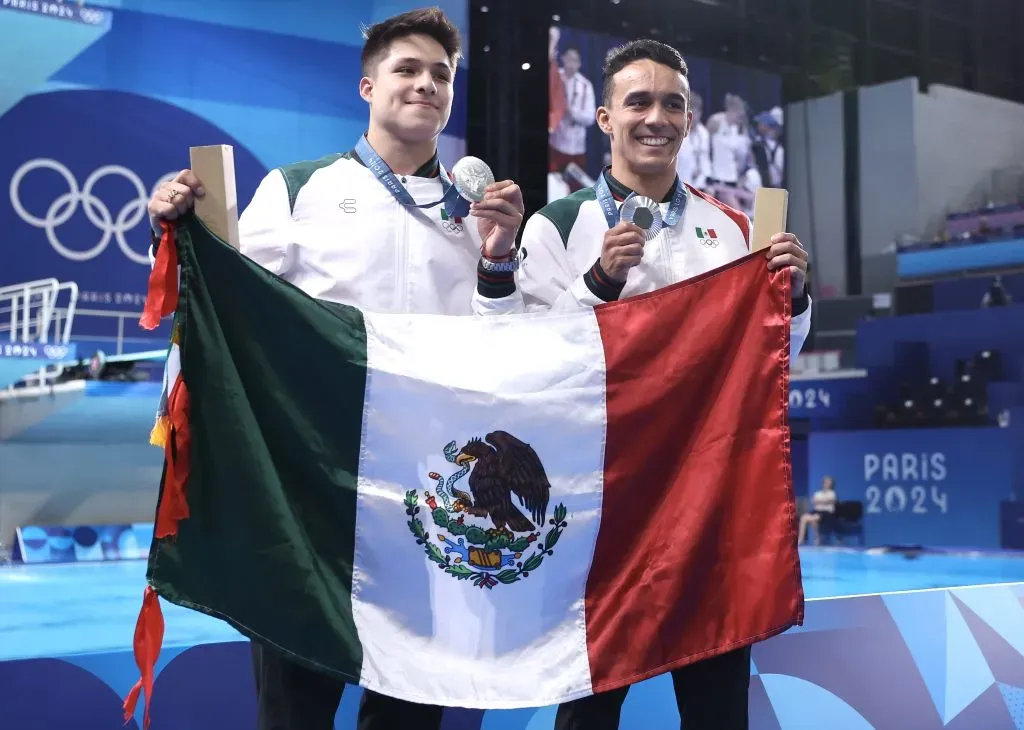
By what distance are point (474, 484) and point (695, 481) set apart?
0.42 meters

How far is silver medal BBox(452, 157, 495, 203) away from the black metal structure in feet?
18.5

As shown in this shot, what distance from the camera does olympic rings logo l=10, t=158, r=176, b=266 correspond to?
6113mm

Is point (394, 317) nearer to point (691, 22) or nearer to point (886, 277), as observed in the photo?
point (691, 22)

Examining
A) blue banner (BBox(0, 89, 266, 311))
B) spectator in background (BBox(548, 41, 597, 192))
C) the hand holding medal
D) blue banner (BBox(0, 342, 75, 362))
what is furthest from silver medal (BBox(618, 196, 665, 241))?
spectator in background (BBox(548, 41, 597, 192))

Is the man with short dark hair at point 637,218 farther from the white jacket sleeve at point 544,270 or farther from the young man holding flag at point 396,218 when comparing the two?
the young man holding flag at point 396,218

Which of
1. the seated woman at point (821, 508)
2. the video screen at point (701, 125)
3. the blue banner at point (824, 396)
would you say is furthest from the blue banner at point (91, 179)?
the blue banner at point (824, 396)

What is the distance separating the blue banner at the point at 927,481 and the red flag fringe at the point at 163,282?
26.7 ft

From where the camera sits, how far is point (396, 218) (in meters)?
2.16

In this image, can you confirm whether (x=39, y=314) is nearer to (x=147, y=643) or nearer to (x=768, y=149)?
(x=147, y=643)

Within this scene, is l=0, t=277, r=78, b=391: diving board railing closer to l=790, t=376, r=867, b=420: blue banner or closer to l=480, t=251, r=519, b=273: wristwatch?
l=480, t=251, r=519, b=273: wristwatch

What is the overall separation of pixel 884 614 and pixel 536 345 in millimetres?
1834

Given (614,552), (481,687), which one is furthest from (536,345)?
(481,687)

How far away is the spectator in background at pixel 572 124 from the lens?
26.6 ft

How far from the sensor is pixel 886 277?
12180 millimetres
